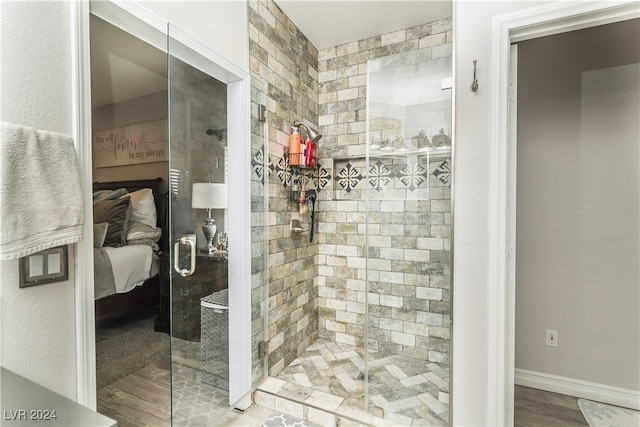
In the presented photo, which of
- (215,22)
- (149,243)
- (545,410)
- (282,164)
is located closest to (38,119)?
(215,22)

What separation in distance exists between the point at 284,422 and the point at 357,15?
307cm

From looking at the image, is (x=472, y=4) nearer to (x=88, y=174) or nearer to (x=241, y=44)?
(x=241, y=44)

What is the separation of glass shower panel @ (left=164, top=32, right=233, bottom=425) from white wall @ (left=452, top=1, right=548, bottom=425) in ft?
4.60

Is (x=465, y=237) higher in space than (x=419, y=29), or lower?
lower

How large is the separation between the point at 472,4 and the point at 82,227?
211 centimetres

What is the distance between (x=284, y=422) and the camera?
203 centimetres

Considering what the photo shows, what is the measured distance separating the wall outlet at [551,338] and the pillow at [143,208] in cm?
402

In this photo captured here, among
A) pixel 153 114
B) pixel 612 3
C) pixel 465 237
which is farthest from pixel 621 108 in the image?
pixel 153 114

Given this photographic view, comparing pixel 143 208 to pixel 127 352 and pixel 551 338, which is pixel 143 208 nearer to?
A: pixel 127 352

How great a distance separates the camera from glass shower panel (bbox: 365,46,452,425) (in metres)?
1.86

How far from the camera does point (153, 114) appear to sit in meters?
3.90

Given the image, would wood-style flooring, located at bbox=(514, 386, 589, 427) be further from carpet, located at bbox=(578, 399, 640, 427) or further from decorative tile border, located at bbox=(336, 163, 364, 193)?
decorative tile border, located at bbox=(336, 163, 364, 193)

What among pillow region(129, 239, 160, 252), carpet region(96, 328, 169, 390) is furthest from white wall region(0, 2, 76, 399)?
pillow region(129, 239, 160, 252)

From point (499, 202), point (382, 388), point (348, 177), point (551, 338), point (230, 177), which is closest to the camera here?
point (499, 202)
